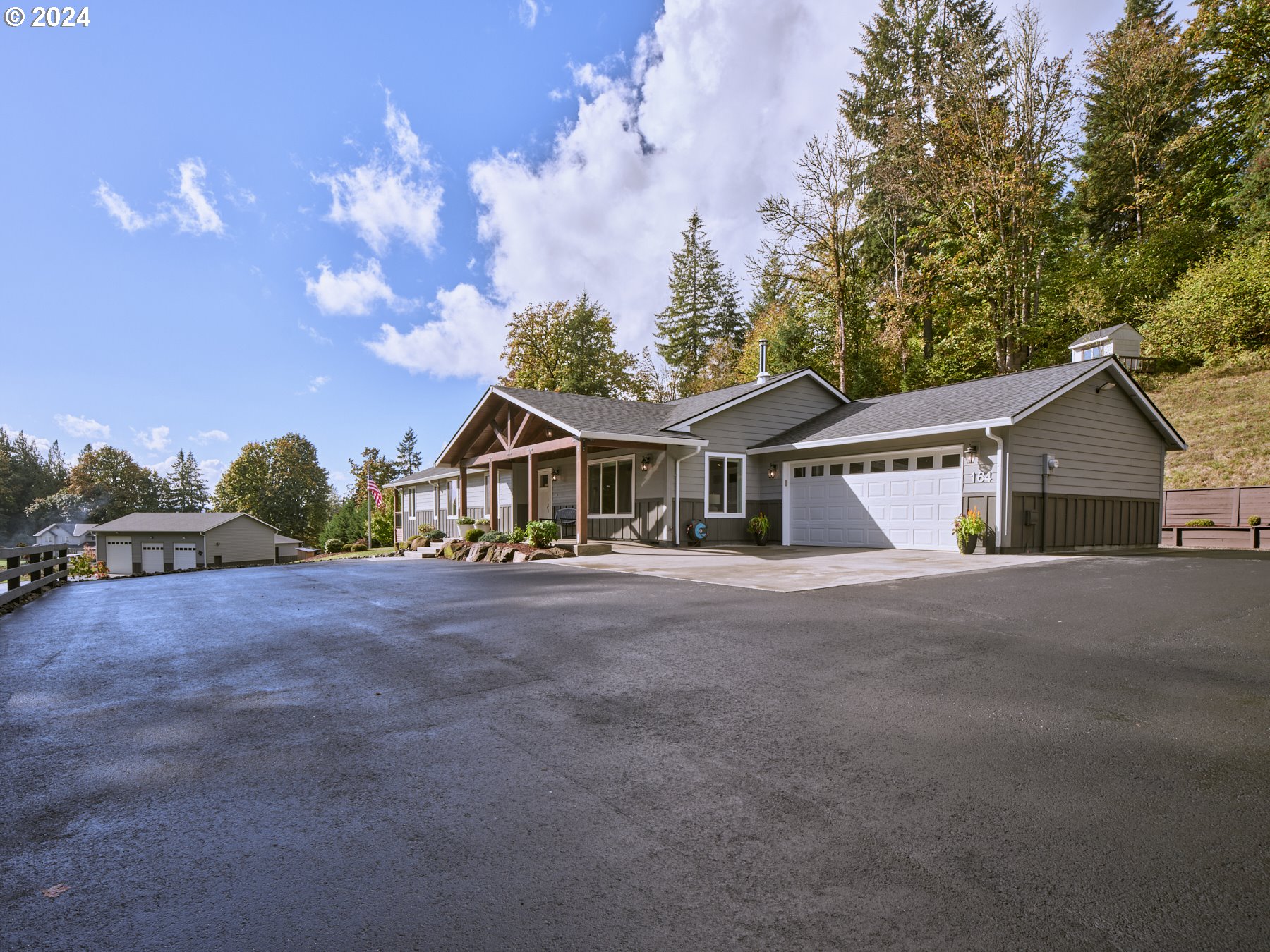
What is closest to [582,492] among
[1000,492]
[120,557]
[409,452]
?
[1000,492]

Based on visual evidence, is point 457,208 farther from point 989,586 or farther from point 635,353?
point 989,586

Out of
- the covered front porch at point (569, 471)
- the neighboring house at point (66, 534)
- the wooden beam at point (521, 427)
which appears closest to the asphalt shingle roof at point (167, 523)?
the neighboring house at point (66, 534)

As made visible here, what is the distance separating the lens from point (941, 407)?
567 inches

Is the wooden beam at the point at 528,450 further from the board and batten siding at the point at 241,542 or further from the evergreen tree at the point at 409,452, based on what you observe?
the evergreen tree at the point at 409,452

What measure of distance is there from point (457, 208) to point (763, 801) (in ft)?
89.1

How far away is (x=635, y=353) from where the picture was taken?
41.3m

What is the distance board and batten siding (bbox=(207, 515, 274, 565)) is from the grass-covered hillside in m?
49.2

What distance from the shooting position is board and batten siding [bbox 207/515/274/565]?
4069cm

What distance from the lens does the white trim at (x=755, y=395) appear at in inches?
627

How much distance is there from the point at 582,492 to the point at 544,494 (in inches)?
257

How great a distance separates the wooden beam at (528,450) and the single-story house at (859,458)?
2.5 inches

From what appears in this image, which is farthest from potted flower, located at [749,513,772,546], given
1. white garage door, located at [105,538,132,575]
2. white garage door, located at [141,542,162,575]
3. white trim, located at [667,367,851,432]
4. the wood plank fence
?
white garage door, located at [105,538,132,575]

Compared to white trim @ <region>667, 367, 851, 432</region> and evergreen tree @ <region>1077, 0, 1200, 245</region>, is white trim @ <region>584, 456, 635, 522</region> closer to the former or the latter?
white trim @ <region>667, 367, 851, 432</region>

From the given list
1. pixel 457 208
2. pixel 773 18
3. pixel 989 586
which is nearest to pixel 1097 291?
pixel 773 18
